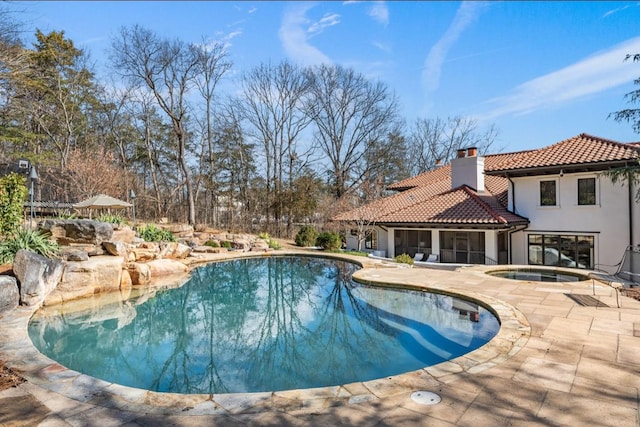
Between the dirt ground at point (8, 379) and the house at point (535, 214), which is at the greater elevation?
the house at point (535, 214)

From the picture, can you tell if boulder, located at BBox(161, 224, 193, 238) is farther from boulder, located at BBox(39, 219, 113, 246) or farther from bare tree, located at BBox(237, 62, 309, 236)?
bare tree, located at BBox(237, 62, 309, 236)

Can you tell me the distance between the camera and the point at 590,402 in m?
3.53

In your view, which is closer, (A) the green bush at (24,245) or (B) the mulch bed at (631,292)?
(B) the mulch bed at (631,292)

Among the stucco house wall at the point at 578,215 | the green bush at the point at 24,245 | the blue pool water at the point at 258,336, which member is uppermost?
the stucco house wall at the point at 578,215

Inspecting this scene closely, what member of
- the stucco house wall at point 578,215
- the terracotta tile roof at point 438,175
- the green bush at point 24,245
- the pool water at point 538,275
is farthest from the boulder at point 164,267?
the terracotta tile roof at point 438,175

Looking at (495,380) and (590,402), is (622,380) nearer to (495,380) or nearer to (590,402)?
(590,402)

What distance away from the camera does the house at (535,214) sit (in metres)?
13.0

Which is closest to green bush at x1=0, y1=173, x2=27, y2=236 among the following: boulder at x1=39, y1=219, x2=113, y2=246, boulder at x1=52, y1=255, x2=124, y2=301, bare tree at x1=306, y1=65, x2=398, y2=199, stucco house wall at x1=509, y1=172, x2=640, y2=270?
boulder at x1=39, y1=219, x2=113, y2=246

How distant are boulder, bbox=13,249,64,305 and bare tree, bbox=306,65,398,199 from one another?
2379cm

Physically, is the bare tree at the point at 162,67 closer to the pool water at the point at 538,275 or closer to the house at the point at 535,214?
the house at the point at 535,214

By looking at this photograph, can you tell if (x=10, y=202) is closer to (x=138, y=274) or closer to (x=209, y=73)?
(x=138, y=274)

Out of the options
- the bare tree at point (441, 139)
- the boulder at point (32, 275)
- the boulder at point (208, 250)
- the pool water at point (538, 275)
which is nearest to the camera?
the boulder at point (32, 275)

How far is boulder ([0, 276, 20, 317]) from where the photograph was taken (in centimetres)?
691

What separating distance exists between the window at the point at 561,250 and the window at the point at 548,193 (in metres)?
1.34
